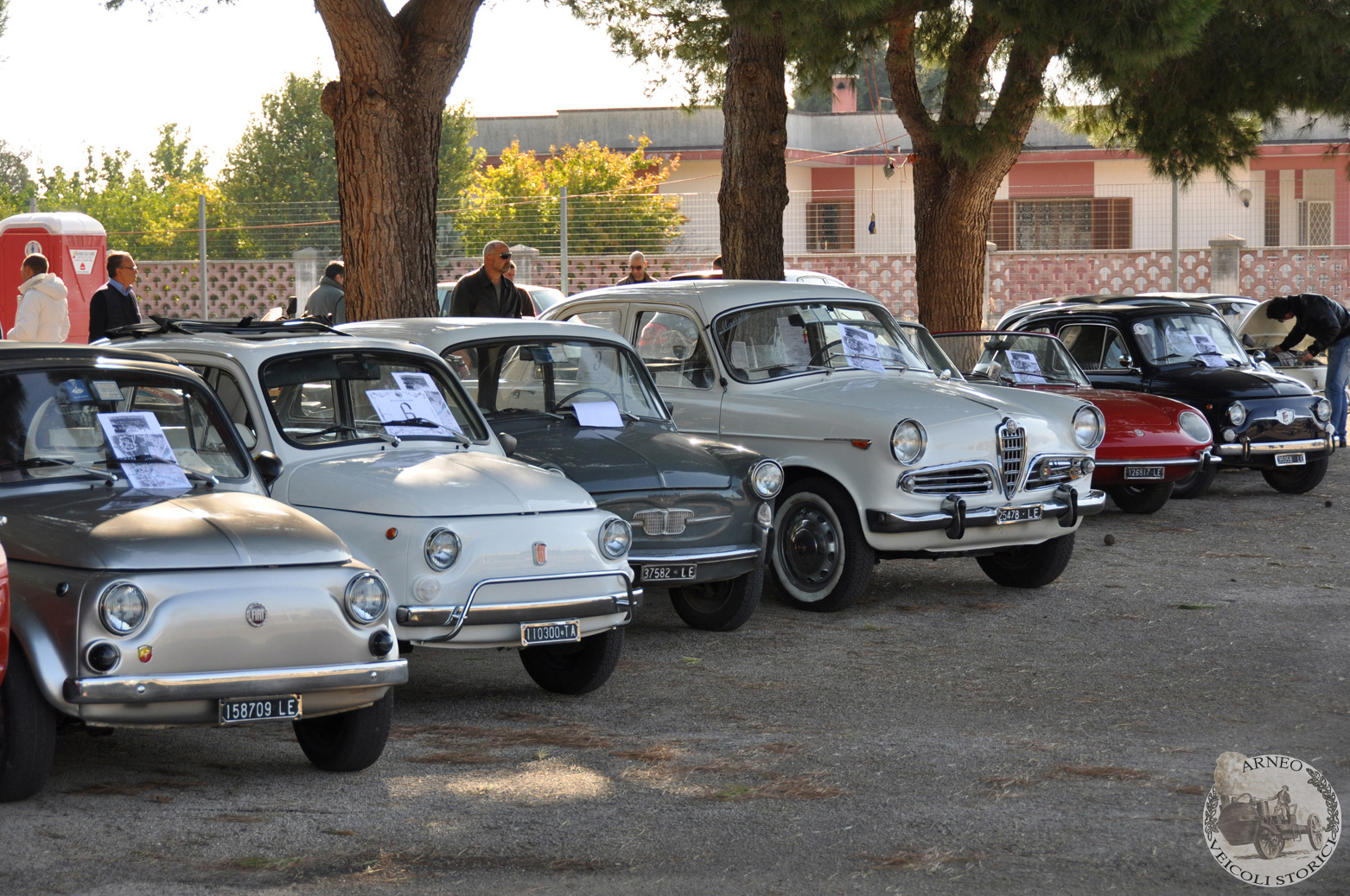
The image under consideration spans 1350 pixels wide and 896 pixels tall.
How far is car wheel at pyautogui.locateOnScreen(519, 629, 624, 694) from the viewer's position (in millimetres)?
7020

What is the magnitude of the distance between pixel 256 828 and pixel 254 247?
2796 cm

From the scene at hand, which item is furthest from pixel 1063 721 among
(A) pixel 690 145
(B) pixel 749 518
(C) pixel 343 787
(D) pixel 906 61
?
(A) pixel 690 145

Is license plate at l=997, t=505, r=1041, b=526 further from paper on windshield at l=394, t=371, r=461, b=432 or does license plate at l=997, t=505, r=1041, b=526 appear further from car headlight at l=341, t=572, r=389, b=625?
car headlight at l=341, t=572, r=389, b=625

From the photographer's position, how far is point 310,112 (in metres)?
46.1

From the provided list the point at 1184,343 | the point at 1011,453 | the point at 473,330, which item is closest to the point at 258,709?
the point at 473,330

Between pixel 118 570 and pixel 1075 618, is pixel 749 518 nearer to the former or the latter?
pixel 1075 618

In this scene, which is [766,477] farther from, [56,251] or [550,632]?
[56,251]

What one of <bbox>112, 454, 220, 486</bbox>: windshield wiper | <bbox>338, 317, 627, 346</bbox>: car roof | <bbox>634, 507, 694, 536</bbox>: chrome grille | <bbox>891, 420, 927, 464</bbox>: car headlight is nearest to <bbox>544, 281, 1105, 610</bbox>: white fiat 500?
<bbox>891, 420, 927, 464</bbox>: car headlight

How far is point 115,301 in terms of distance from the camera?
43.2ft

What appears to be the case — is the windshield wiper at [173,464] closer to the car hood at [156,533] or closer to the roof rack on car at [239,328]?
the car hood at [156,533]

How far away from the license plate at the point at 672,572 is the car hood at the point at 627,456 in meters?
0.40

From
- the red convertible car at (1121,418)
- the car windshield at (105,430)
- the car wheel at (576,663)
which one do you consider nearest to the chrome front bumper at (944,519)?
the car wheel at (576,663)

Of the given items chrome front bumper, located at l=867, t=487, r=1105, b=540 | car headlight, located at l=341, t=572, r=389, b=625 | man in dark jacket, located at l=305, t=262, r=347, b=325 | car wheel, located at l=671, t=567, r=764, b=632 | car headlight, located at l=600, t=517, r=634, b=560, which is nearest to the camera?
car headlight, located at l=341, t=572, r=389, b=625

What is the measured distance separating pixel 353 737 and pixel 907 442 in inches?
166
